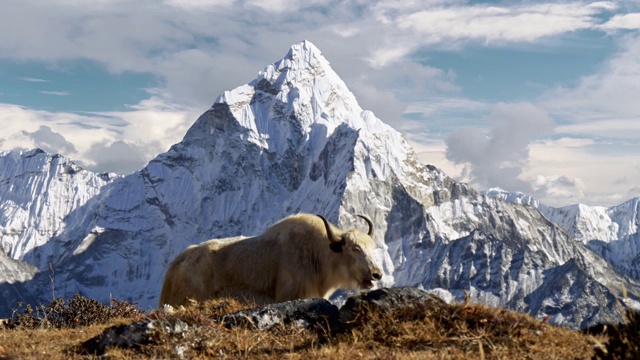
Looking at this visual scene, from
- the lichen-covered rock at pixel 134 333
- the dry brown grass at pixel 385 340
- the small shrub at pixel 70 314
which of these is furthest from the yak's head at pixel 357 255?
the lichen-covered rock at pixel 134 333

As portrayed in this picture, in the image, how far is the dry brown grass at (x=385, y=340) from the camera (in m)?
10.2

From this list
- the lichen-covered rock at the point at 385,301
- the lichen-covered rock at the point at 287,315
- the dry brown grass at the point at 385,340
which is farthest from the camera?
the lichen-covered rock at the point at 287,315

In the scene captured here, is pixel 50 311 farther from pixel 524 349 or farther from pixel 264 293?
pixel 524 349

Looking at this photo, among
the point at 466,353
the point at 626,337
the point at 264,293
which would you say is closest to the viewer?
the point at 626,337

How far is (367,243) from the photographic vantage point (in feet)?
65.0

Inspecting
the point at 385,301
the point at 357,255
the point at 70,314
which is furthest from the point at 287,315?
the point at 70,314

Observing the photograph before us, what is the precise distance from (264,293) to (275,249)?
120 centimetres

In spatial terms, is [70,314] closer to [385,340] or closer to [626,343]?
[385,340]

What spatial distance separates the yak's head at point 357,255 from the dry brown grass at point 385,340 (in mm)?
6941

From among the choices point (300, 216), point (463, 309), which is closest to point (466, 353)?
point (463, 309)

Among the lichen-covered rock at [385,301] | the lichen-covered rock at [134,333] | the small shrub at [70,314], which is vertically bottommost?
the small shrub at [70,314]

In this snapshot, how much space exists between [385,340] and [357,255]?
27.1 feet

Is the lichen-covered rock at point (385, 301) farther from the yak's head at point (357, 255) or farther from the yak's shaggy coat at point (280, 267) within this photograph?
the yak's shaggy coat at point (280, 267)

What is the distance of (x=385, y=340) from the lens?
36.4ft
